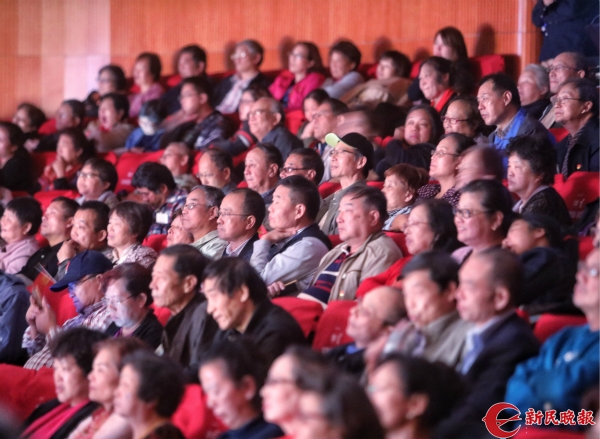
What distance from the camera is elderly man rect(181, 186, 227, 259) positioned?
3086mm

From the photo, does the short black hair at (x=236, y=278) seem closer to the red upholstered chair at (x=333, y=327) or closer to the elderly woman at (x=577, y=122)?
the red upholstered chair at (x=333, y=327)

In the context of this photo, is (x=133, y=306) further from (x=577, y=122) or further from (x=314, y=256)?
(x=577, y=122)

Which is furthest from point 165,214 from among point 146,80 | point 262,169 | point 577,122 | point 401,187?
point 146,80

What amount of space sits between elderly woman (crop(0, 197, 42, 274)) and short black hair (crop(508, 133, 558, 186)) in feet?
6.20

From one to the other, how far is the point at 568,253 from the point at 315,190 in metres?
0.89

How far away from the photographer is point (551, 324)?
1.93 metres

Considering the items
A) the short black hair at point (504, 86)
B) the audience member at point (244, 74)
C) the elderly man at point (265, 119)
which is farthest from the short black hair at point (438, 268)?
the audience member at point (244, 74)

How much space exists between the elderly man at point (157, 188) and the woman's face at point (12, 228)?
1.50ft

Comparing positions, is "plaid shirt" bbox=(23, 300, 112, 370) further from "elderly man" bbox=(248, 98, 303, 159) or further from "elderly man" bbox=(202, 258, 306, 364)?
"elderly man" bbox=(248, 98, 303, 159)

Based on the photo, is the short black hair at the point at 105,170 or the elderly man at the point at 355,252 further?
the short black hair at the point at 105,170

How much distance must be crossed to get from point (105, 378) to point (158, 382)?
0.73ft

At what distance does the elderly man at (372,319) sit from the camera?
1.98 metres

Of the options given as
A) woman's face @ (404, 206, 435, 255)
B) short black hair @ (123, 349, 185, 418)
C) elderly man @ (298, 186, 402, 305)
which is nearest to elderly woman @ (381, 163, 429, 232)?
elderly man @ (298, 186, 402, 305)

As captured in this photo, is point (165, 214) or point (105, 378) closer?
point (105, 378)
